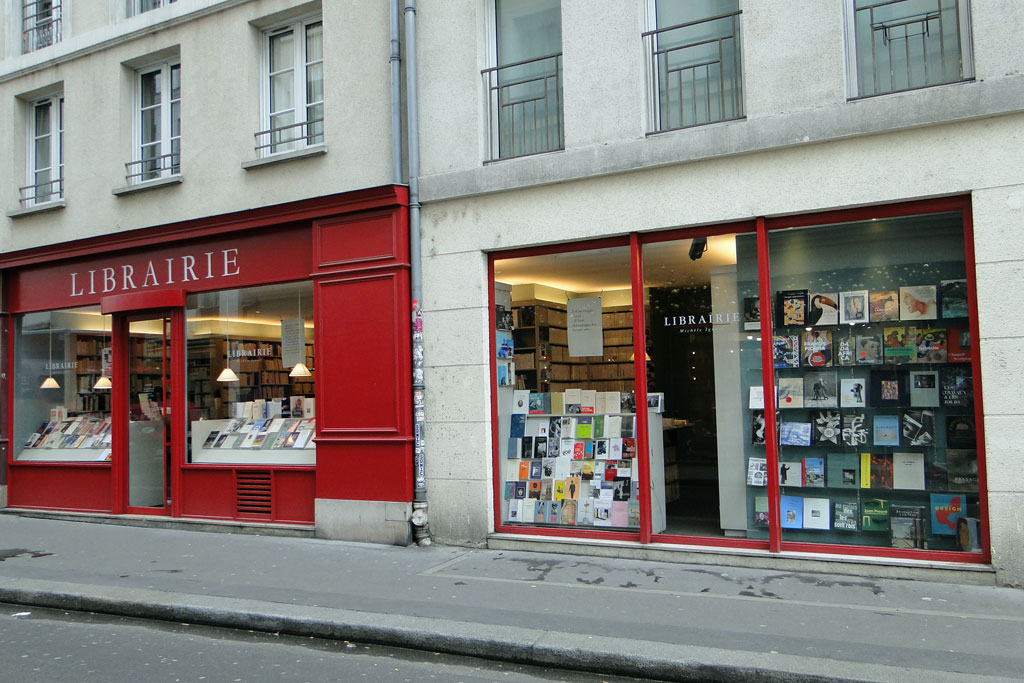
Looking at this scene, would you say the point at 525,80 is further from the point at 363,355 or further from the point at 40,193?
the point at 40,193

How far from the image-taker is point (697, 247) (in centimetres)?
837

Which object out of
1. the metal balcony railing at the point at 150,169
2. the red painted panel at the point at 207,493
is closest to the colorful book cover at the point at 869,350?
the red painted panel at the point at 207,493

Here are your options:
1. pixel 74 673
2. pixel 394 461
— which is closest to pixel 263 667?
pixel 74 673

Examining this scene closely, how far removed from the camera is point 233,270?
1076 centimetres

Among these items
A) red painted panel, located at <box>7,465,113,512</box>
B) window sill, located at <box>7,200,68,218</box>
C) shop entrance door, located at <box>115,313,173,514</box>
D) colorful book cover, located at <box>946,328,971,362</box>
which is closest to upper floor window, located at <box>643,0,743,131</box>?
colorful book cover, located at <box>946,328,971,362</box>

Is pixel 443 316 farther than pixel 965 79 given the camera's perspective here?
Yes

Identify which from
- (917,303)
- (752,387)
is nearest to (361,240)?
(752,387)

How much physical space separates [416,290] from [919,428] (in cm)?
512

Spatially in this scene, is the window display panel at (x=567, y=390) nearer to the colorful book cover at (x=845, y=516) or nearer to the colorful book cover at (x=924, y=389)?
the colorful book cover at (x=845, y=516)

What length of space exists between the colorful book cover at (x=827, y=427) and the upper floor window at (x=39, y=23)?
38.8 feet

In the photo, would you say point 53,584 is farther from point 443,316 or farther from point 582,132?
point 582,132

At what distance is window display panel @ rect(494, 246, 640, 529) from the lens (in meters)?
8.78

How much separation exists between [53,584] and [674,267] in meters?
6.55

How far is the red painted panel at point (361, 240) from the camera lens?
372 inches
